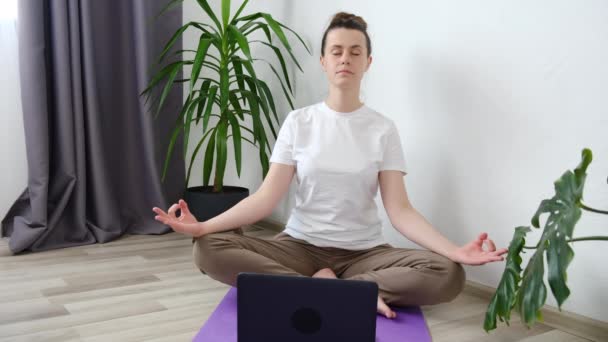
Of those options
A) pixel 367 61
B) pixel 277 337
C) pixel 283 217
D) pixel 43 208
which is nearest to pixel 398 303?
pixel 277 337

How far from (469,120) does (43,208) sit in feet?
6.00

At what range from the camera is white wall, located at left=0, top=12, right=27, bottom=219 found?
2.70 metres

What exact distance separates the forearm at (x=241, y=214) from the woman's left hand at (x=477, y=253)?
61 centimetres

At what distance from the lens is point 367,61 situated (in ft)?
6.55

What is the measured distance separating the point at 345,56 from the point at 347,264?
0.66 m

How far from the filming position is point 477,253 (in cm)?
163

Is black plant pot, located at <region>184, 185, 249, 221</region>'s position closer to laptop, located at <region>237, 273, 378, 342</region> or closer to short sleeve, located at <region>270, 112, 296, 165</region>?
short sleeve, located at <region>270, 112, 296, 165</region>

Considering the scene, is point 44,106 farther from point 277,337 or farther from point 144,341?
point 277,337

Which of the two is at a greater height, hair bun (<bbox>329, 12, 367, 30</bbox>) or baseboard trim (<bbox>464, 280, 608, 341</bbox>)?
hair bun (<bbox>329, 12, 367, 30</bbox>)

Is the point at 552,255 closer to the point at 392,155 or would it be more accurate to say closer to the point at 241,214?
the point at 392,155

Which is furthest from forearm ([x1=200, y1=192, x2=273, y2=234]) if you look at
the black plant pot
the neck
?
the black plant pot

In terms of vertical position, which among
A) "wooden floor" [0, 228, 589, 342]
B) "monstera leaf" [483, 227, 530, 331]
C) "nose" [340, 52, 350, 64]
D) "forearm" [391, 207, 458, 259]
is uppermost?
"nose" [340, 52, 350, 64]

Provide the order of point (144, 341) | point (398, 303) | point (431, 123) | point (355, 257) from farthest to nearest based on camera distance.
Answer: point (431, 123), point (355, 257), point (398, 303), point (144, 341)

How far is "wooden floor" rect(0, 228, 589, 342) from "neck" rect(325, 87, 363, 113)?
71cm
